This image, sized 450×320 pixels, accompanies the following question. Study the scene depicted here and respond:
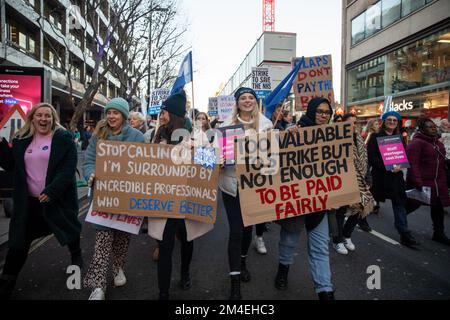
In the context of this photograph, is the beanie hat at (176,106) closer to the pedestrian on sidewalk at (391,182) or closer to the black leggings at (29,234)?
the black leggings at (29,234)

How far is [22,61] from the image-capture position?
2034 centimetres

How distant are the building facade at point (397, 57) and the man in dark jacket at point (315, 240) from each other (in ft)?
48.6

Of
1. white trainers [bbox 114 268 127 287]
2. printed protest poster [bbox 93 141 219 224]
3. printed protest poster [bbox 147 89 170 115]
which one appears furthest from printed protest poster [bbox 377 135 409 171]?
printed protest poster [bbox 147 89 170 115]

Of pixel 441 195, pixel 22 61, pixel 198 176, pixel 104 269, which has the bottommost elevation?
pixel 104 269

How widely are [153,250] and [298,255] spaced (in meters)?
2.02

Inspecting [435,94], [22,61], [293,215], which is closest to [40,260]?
[293,215]

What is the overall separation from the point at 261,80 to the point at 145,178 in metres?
9.11

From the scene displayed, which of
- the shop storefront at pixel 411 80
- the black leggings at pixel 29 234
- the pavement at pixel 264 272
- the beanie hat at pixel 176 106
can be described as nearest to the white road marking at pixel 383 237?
the pavement at pixel 264 272

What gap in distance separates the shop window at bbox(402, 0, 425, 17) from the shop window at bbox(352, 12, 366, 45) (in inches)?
190

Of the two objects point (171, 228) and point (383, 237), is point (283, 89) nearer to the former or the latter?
point (171, 228)

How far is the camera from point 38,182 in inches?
138

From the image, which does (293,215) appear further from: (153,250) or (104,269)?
(153,250)

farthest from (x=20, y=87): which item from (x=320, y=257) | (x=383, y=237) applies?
(x=383, y=237)

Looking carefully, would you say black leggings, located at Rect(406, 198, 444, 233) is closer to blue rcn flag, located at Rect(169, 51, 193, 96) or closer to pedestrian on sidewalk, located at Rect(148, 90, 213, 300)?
pedestrian on sidewalk, located at Rect(148, 90, 213, 300)
